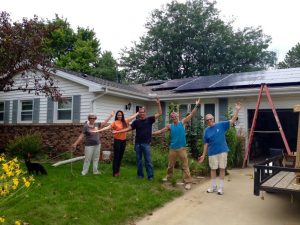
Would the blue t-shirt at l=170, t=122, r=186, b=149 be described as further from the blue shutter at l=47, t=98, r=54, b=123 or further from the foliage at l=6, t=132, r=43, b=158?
the blue shutter at l=47, t=98, r=54, b=123

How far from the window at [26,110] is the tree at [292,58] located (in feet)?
129

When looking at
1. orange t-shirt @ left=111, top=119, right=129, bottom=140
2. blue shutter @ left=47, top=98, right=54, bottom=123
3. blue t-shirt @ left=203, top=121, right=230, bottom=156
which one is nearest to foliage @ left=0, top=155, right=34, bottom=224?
orange t-shirt @ left=111, top=119, right=129, bottom=140

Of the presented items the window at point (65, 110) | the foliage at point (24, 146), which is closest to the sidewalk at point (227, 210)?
the foliage at point (24, 146)

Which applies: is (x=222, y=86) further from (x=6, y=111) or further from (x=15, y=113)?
(x=6, y=111)

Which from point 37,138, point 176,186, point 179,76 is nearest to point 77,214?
point 176,186

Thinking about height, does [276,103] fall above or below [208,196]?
above

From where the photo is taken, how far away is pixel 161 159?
10.4 meters

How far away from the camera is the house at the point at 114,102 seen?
13070 millimetres

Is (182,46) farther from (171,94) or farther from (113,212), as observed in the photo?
(113,212)

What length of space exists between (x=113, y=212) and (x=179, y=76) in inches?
1341

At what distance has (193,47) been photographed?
126 feet

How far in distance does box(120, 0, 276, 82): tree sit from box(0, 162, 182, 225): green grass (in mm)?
30653

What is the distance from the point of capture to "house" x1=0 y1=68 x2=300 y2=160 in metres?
13.1

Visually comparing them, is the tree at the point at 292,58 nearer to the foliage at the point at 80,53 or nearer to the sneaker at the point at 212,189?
the foliage at the point at 80,53
